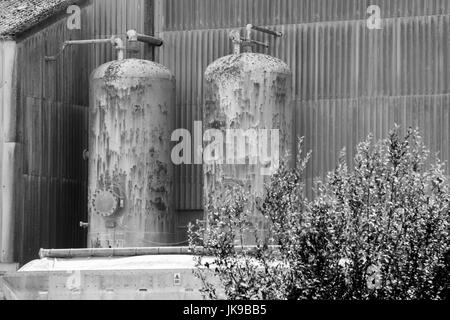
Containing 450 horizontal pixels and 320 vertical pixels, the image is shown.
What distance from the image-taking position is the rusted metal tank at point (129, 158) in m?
45.7

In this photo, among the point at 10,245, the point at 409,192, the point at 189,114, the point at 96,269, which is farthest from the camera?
the point at 189,114

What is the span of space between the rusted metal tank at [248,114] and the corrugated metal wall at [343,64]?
135 cm

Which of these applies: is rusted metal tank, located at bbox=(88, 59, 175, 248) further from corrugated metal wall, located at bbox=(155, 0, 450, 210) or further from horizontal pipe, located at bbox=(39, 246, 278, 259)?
horizontal pipe, located at bbox=(39, 246, 278, 259)

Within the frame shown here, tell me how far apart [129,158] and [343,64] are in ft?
24.5

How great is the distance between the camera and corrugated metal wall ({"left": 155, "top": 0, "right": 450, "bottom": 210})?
148ft

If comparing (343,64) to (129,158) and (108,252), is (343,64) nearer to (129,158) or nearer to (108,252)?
(129,158)

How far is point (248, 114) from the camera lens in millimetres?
44844

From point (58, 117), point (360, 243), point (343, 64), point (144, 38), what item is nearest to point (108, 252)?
point (58, 117)

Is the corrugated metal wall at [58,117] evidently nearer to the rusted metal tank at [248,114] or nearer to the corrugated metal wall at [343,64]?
the corrugated metal wall at [343,64]

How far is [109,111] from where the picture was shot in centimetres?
4606

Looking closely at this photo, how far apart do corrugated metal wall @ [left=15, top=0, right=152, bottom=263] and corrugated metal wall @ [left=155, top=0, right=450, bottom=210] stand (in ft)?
8.52
